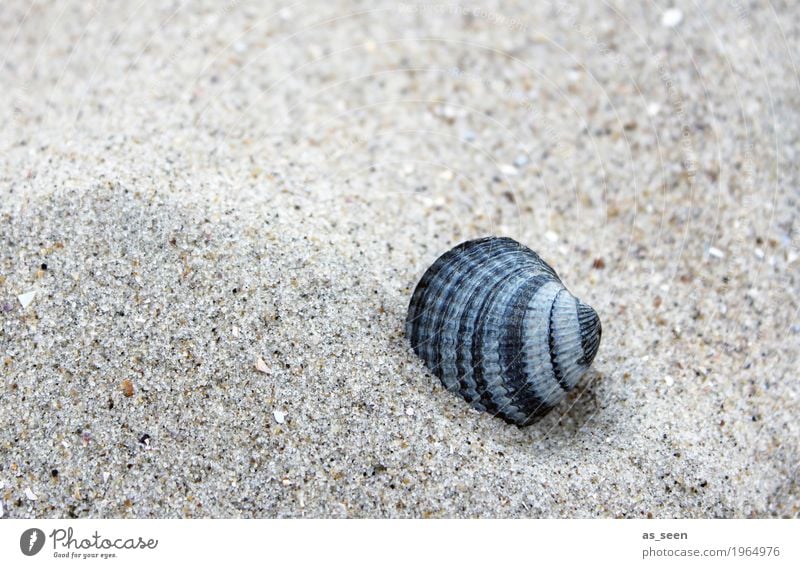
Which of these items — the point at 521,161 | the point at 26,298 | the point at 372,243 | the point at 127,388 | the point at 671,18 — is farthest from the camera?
the point at 671,18

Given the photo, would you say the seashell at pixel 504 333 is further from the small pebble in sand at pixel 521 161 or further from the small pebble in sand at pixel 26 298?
the small pebble in sand at pixel 26 298

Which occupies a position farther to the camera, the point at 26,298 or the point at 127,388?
the point at 26,298

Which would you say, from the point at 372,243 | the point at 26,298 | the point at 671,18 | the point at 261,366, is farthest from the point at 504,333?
the point at 671,18

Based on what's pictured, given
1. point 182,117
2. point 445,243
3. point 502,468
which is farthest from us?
point 182,117

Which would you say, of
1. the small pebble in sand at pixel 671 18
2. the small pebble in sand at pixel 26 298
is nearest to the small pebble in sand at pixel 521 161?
the small pebble in sand at pixel 671 18

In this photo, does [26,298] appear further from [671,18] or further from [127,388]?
[671,18]

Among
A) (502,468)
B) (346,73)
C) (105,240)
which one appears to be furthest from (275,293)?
(346,73)

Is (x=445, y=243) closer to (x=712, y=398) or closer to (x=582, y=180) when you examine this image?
(x=582, y=180)
